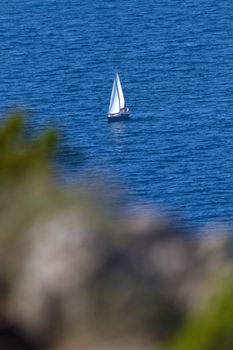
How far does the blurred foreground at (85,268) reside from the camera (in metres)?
2.70

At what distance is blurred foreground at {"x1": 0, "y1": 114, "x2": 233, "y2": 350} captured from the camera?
2.70 meters

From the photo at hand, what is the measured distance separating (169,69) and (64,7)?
923 inches

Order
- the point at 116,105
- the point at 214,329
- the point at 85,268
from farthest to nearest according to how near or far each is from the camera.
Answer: the point at 116,105 < the point at 85,268 < the point at 214,329

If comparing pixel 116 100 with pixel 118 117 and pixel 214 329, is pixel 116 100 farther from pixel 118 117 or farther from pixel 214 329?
pixel 214 329

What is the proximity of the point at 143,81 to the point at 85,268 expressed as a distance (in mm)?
91574

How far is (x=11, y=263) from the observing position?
283 cm

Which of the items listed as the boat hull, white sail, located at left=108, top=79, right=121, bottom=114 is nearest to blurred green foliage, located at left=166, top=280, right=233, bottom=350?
the boat hull

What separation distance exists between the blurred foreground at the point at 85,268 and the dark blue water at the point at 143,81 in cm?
5073

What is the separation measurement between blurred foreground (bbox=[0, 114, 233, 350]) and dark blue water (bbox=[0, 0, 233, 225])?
5073cm

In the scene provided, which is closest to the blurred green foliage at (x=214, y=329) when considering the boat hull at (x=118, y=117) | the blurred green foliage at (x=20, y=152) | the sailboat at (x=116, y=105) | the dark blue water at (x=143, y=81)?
the blurred green foliage at (x=20, y=152)

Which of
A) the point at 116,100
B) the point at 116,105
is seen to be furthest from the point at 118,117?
the point at 116,100

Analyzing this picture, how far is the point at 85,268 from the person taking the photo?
2.76 m

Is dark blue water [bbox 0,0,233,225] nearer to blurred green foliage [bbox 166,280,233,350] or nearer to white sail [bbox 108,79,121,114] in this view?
white sail [bbox 108,79,121,114]

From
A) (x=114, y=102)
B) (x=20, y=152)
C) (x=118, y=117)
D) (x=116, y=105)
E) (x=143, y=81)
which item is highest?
(x=20, y=152)
